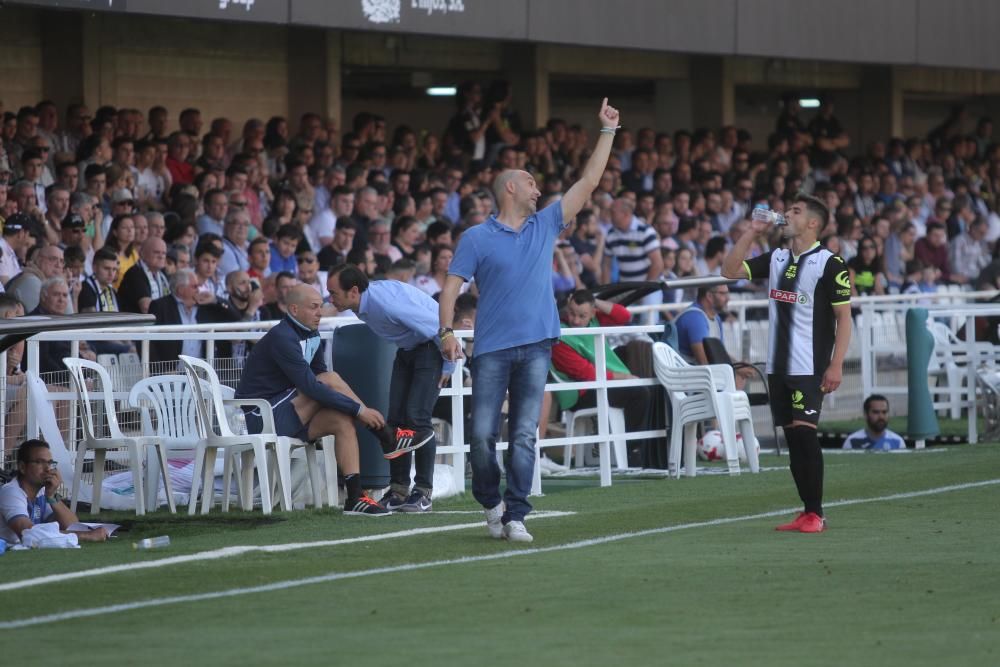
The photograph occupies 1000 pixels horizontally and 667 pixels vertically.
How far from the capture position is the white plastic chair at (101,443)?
39.6 ft

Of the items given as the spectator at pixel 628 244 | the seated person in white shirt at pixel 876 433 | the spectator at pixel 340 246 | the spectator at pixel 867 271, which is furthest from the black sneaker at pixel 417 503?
the spectator at pixel 867 271

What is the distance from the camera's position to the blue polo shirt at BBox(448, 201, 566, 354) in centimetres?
973

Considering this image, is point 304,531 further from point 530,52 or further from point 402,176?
point 530,52

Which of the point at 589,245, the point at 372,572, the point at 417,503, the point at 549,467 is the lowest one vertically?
the point at 549,467

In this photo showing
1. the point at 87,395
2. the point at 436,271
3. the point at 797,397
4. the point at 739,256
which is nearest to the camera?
the point at 797,397

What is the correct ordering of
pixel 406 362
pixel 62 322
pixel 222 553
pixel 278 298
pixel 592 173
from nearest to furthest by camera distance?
pixel 62 322
pixel 222 553
pixel 592 173
pixel 406 362
pixel 278 298

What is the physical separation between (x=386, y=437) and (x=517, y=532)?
2.03 metres

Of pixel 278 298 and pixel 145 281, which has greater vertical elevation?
pixel 145 281

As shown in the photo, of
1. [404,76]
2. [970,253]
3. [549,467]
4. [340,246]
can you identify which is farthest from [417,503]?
[970,253]

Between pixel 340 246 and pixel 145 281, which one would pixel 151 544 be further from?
pixel 340 246

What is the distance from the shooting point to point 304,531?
35.0 feet

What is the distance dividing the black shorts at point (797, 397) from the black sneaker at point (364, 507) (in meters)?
2.55

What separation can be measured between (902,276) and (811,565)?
52.7 feet

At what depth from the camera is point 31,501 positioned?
34.6ft
